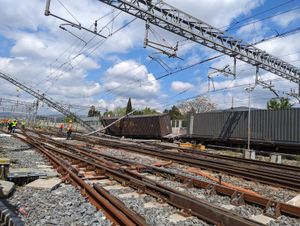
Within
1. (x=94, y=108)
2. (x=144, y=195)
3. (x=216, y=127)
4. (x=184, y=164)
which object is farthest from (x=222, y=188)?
(x=94, y=108)

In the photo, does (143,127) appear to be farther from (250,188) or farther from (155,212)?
(155,212)

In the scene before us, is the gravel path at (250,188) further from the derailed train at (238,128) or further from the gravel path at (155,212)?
the derailed train at (238,128)

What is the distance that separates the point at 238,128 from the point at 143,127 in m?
15.7

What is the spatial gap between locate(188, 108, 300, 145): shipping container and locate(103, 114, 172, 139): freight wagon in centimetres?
477

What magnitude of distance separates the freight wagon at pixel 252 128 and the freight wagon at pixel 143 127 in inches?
181

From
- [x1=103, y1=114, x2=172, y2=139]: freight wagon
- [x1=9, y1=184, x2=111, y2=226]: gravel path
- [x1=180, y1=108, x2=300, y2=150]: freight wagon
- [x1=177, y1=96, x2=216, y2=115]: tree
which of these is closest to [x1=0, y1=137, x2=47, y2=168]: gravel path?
[x1=9, y1=184, x2=111, y2=226]: gravel path

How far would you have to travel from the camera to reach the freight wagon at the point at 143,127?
39.2m

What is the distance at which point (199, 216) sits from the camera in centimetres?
610

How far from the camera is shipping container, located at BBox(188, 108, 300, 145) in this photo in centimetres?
2447

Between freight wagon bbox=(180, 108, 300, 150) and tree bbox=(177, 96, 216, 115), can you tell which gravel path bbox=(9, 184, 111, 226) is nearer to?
freight wagon bbox=(180, 108, 300, 150)

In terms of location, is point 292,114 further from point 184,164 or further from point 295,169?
point 184,164

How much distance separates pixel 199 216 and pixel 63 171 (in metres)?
5.89

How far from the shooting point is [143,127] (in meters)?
42.2

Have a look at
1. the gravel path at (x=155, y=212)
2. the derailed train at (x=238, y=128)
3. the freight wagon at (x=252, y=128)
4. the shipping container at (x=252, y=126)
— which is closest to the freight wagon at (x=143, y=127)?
the derailed train at (x=238, y=128)
